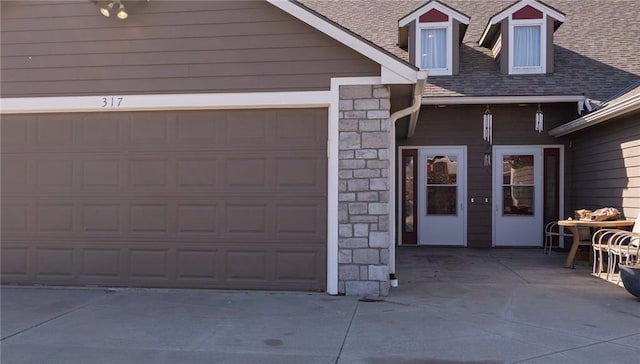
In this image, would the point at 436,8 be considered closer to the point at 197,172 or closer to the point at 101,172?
the point at 197,172

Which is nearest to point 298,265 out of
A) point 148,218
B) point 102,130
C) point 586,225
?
point 148,218

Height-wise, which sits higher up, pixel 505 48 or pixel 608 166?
pixel 505 48

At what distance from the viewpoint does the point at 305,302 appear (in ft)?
21.3

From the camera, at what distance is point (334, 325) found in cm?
552

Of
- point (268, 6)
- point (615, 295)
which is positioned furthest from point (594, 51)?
point (268, 6)

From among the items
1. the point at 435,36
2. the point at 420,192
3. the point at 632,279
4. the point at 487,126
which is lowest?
the point at 632,279

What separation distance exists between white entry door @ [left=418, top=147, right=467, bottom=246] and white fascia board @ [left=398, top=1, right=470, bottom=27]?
2.97 meters

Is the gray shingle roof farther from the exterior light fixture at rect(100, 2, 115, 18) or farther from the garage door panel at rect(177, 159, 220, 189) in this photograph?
the exterior light fixture at rect(100, 2, 115, 18)

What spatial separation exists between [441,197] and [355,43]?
21.2 feet

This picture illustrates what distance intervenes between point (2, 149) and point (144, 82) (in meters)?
2.41

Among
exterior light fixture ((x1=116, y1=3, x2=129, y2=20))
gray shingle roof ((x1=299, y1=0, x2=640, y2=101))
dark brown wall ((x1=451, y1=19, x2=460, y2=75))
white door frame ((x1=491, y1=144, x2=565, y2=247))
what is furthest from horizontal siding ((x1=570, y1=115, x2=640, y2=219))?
exterior light fixture ((x1=116, y1=3, x2=129, y2=20))

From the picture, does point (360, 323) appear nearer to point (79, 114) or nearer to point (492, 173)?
point (79, 114)

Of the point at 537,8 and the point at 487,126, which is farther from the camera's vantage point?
the point at 537,8

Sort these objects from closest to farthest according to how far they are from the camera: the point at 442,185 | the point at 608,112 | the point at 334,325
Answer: the point at 334,325
the point at 608,112
the point at 442,185
